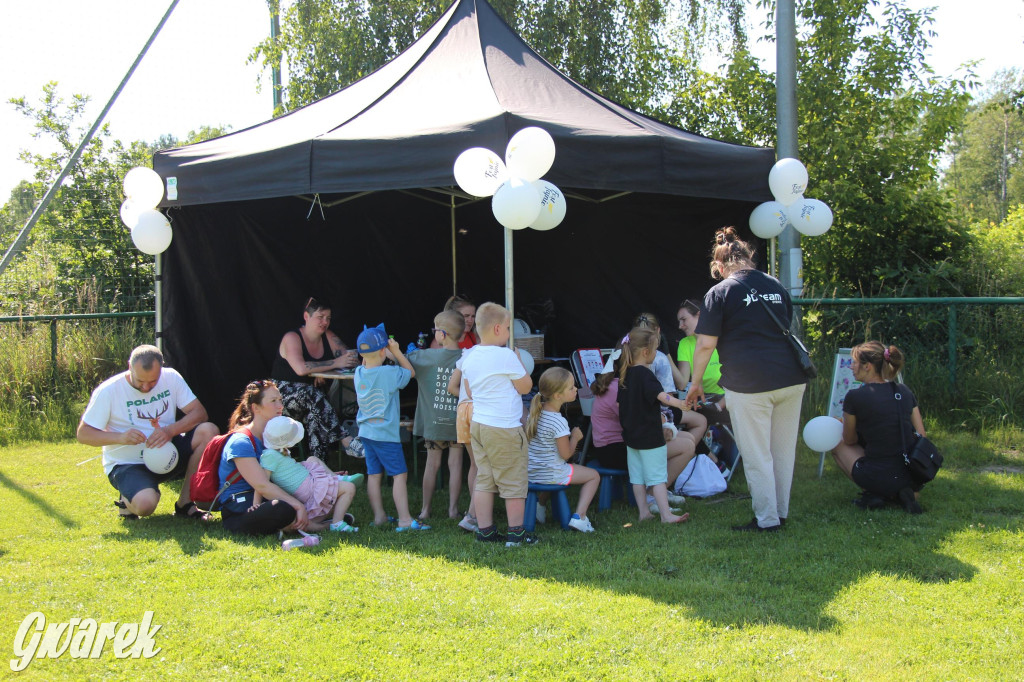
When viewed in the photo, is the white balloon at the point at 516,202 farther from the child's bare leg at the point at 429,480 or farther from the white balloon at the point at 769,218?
the white balloon at the point at 769,218

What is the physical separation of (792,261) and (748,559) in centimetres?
444

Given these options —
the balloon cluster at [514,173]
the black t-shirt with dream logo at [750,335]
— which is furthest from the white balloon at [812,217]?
the balloon cluster at [514,173]

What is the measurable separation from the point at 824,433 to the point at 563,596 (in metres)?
2.28

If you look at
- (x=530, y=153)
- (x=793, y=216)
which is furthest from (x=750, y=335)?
(x=793, y=216)

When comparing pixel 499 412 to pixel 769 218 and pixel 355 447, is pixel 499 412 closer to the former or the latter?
pixel 355 447

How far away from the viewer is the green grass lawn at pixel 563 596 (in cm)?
286

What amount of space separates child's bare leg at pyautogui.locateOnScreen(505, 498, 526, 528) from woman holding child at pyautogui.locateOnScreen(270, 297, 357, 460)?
1.97 m

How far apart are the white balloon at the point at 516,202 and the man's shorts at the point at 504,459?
44.3 inches

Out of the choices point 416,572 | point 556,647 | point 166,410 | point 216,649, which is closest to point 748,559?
point 556,647

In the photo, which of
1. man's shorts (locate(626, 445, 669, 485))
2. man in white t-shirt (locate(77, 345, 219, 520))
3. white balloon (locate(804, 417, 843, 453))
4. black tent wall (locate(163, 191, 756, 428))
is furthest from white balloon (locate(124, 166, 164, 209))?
white balloon (locate(804, 417, 843, 453))

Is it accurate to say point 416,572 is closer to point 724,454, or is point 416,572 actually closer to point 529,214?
point 529,214

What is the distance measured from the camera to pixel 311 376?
6.01 m

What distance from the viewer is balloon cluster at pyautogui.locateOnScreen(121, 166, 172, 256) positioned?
5.35m

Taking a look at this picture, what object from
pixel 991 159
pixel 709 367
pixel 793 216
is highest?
pixel 991 159
